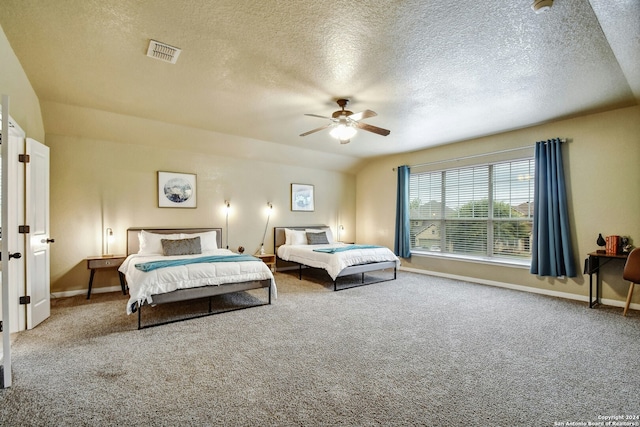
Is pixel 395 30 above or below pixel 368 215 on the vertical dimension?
above

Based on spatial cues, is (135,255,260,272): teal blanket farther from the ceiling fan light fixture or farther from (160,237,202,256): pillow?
the ceiling fan light fixture

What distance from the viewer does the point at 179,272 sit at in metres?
3.51

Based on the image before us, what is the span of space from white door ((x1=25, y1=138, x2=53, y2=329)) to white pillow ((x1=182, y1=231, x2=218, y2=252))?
2030mm

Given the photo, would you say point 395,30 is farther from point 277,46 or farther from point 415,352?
point 415,352

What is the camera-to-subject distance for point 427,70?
3088 mm

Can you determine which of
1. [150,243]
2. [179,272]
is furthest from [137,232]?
[179,272]

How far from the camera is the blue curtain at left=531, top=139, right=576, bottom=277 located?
4.49 metres

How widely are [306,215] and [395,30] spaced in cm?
535

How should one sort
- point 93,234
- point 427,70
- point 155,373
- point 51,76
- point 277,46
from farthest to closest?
point 93,234
point 51,76
point 427,70
point 277,46
point 155,373

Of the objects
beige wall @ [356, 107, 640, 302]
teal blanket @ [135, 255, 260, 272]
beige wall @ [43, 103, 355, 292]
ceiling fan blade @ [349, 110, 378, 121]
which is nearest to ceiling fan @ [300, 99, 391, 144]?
ceiling fan blade @ [349, 110, 378, 121]

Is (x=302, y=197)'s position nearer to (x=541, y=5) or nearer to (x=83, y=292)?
(x=83, y=292)

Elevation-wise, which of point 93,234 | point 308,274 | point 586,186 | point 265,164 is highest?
point 265,164

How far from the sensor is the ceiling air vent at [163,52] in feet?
8.66

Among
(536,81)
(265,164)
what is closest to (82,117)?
(265,164)
